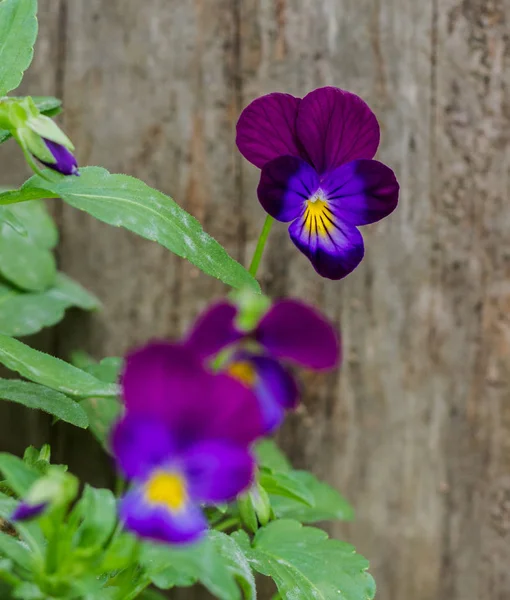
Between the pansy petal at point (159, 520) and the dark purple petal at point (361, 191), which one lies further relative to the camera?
the dark purple petal at point (361, 191)

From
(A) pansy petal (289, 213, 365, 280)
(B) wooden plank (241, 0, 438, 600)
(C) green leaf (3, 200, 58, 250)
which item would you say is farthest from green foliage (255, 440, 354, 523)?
(C) green leaf (3, 200, 58, 250)

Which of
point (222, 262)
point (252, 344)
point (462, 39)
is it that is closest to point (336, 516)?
point (222, 262)

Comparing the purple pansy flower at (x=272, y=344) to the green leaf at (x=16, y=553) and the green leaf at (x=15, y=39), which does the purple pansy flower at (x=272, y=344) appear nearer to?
the green leaf at (x=16, y=553)

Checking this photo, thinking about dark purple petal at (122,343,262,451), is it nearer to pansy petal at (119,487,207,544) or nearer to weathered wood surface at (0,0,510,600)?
pansy petal at (119,487,207,544)

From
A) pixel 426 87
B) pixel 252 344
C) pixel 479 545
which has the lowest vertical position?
pixel 479 545

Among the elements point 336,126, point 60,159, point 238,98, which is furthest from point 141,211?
point 238,98

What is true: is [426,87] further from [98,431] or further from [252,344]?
[252,344]

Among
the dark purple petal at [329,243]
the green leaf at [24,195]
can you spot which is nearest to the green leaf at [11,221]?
the green leaf at [24,195]
